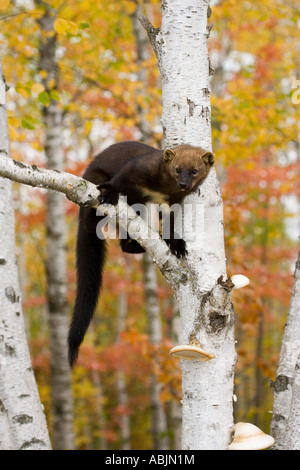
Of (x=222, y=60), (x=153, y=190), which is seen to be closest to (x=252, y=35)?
(x=222, y=60)

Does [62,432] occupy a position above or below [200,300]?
below

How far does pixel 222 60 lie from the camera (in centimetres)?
989

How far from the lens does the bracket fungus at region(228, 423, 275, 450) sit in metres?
2.15

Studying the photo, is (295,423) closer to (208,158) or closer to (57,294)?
(208,158)

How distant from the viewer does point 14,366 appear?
114 inches

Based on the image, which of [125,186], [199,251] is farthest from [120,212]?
[125,186]

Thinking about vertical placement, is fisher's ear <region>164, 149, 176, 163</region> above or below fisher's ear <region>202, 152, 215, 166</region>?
above

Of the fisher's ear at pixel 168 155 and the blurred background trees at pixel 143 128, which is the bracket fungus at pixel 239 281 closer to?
the fisher's ear at pixel 168 155

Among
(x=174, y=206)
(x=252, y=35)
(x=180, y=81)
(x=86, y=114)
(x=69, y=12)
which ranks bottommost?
(x=174, y=206)

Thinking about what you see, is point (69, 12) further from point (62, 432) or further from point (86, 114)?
point (62, 432)

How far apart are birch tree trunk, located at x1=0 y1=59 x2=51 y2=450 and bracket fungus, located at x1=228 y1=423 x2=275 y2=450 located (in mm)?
1282

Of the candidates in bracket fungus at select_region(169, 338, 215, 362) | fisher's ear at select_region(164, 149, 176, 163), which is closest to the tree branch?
bracket fungus at select_region(169, 338, 215, 362)

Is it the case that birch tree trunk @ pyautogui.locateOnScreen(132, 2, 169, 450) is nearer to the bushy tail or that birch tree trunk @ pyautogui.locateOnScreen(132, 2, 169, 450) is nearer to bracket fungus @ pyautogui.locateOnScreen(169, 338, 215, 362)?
the bushy tail
